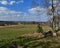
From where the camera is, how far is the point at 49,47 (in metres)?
20.0

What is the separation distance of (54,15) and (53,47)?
1493 centimetres

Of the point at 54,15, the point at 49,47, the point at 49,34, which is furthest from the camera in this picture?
the point at 54,15

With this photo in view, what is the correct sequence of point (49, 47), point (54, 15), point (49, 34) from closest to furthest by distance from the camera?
1. point (49, 47)
2. point (49, 34)
3. point (54, 15)

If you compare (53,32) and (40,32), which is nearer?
(53,32)

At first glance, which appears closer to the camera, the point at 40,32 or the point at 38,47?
the point at 38,47

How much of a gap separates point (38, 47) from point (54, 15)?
49.6ft

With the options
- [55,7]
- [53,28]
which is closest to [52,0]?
[55,7]

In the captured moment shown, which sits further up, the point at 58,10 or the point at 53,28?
the point at 58,10

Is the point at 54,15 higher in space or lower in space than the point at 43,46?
higher

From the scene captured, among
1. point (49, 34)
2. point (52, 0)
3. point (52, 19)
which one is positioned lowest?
point (49, 34)

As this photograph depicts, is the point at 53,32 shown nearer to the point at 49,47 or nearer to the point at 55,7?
the point at 55,7

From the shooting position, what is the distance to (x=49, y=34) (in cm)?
3219

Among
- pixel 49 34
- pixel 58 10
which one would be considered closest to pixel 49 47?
pixel 49 34

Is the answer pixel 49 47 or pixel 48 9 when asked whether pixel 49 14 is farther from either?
pixel 49 47
